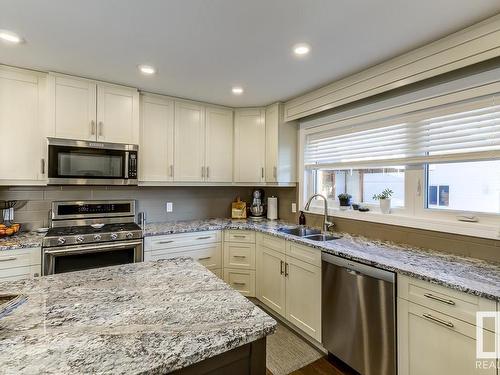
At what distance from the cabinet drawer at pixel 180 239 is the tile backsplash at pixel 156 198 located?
0.56 m

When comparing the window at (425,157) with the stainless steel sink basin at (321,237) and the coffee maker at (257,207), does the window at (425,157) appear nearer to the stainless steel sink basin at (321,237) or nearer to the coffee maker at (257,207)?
the stainless steel sink basin at (321,237)

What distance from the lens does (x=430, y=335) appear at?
1477mm

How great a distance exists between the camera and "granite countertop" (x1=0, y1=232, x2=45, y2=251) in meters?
2.07

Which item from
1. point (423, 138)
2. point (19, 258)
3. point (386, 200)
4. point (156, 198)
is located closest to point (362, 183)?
point (386, 200)

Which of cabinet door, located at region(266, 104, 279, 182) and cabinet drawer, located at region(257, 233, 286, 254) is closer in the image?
A: cabinet drawer, located at region(257, 233, 286, 254)

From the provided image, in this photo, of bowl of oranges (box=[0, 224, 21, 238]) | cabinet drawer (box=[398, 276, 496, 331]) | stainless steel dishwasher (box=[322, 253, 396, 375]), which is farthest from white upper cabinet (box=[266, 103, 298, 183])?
bowl of oranges (box=[0, 224, 21, 238])

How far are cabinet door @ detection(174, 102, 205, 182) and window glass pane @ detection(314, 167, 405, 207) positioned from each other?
1453mm

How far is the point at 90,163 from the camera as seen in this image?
256 cm

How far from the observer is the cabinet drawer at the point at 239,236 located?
3041 mm

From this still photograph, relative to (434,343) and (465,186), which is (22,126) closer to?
(434,343)

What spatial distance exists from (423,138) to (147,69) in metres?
2.38

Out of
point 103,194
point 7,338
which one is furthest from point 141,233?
Result: point 7,338

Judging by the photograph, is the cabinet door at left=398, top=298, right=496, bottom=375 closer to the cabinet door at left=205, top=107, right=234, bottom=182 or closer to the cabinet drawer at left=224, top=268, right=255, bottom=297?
the cabinet drawer at left=224, top=268, right=255, bottom=297

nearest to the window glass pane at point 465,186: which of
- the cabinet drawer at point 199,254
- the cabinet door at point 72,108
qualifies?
the cabinet drawer at point 199,254
